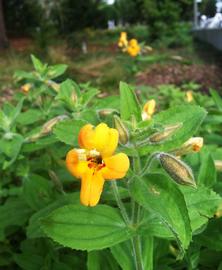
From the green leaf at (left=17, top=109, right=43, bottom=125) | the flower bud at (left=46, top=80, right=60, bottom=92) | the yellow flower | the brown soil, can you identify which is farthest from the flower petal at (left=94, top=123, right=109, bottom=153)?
the brown soil

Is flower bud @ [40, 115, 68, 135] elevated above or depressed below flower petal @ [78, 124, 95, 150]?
below

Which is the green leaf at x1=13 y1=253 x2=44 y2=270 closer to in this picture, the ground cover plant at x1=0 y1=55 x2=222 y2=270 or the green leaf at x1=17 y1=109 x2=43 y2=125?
the ground cover plant at x1=0 y1=55 x2=222 y2=270

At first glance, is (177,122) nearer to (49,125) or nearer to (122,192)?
(122,192)

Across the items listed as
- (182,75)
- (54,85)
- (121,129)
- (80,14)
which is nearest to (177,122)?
(121,129)

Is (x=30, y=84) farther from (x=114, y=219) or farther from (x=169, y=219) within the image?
(x=169, y=219)

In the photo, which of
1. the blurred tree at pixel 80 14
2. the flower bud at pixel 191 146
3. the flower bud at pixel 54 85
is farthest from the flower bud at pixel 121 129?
the blurred tree at pixel 80 14

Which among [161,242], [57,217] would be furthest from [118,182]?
[57,217]
